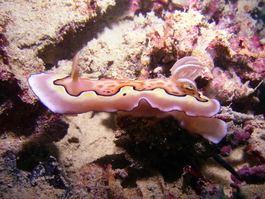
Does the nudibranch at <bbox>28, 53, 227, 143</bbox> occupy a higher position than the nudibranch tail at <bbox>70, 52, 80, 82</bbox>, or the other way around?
the nudibranch tail at <bbox>70, 52, 80, 82</bbox>

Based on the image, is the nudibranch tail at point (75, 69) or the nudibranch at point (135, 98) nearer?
the nudibranch at point (135, 98)

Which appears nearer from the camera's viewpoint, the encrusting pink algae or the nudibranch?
the nudibranch

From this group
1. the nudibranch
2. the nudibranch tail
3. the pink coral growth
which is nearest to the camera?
the nudibranch

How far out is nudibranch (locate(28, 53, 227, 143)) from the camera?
7.04ft

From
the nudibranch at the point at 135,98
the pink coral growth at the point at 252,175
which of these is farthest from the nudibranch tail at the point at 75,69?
the pink coral growth at the point at 252,175

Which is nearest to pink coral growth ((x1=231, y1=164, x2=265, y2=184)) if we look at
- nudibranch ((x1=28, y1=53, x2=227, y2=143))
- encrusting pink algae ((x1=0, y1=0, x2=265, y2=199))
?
encrusting pink algae ((x1=0, y1=0, x2=265, y2=199))

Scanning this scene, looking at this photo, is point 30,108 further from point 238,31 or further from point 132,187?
point 238,31

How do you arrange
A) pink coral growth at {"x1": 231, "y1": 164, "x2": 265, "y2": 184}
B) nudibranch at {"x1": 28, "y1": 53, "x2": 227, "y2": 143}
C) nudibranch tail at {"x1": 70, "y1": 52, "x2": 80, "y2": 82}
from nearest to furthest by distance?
nudibranch at {"x1": 28, "y1": 53, "x2": 227, "y2": 143} → nudibranch tail at {"x1": 70, "y1": 52, "x2": 80, "y2": 82} → pink coral growth at {"x1": 231, "y1": 164, "x2": 265, "y2": 184}

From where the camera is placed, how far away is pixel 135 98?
7.22 ft

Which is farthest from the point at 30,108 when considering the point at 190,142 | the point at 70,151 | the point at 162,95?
the point at 190,142

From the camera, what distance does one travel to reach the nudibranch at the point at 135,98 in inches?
84.4

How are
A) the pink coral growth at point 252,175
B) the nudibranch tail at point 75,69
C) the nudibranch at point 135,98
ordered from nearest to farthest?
1. the nudibranch at point 135,98
2. the nudibranch tail at point 75,69
3. the pink coral growth at point 252,175

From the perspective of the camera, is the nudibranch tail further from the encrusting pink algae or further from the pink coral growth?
the pink coral growth

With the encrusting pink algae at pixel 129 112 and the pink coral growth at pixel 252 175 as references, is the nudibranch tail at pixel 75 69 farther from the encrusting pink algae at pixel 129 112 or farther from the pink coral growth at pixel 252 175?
the pink coral growth at pixel 252 175
